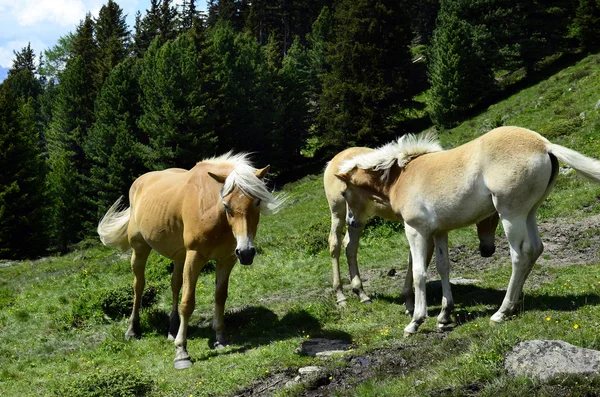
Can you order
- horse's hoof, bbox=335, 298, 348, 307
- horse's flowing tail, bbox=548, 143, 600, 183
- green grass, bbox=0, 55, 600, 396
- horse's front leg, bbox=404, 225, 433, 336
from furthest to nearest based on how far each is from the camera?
horse's hoof, bbox=335, 298, 348, 307, horse's front leg, bbox=404, 225, 433, 336, horse's flowing tail, bbox=548, 143, 600, 183, green grass, bbox=0, 55, 600, 396

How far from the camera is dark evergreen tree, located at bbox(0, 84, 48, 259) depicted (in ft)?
145

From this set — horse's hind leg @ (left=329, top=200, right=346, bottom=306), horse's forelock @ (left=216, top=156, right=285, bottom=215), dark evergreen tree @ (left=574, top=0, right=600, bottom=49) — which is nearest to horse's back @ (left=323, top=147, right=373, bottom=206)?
horse's hind leg @ (left=329, top=200, right=346, bottom=306)

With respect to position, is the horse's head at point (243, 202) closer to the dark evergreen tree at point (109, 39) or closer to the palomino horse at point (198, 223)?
the palomino horse at point (198, 223)

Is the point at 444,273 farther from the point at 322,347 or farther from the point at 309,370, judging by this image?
the point at 309,370

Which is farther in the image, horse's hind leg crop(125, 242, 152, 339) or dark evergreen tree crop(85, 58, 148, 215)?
dark evergreen tree crop(85, 58, 148, 215)

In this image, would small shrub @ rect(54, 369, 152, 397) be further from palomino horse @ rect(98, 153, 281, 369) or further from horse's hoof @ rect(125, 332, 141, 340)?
horse's hoof @ rect(125, 332, 141, 340)

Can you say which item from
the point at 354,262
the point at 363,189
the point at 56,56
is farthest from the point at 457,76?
the point at 56,56

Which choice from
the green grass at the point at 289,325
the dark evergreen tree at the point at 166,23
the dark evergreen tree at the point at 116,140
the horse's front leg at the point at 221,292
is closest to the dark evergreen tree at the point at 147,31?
the dark evergreen tree at the point at 166,23

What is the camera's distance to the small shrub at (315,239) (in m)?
16.3

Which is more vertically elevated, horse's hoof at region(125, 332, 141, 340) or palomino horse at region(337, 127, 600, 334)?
palomino horse at region(337, 127, 600, 334)

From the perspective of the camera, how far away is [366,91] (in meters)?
50.2

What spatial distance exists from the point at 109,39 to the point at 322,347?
7374 centimetres

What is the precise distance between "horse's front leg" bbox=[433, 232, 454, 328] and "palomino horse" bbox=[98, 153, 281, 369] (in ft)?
8.44

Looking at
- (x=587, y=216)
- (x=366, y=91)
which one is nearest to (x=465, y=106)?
(x=366, y=91)
